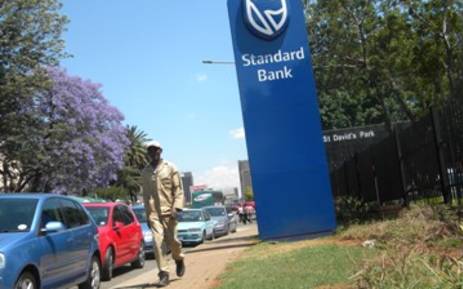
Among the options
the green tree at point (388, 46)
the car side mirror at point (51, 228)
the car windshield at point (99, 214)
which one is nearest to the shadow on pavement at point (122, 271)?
the car windshield at point (99, 214)

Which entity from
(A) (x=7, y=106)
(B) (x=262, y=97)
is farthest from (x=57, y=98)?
(B) (x=262, y=97)

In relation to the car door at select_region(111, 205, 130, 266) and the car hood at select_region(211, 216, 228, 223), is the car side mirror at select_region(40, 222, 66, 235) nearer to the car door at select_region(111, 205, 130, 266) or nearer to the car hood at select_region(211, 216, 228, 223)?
the car door at select_region(111, 205, 130, 266)

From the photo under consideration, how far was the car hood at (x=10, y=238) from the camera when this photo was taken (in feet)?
25.5

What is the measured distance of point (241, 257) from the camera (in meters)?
11.0

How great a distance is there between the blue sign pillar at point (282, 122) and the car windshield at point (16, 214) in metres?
5.17

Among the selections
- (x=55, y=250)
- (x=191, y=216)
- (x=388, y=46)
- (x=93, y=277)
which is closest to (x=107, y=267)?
(x=93, y=277)

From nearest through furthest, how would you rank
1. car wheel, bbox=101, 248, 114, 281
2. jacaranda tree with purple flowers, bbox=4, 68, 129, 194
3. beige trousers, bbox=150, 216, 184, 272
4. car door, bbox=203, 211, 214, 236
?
beige trousers, bbox=150, 216, 184, 272 → car wheel, bbox=101, 248, 114, 281 → car door, bbox=203, 211, 214, 236 → jacaranda tree with purple flowers, bbox=4, 68, 129, 194

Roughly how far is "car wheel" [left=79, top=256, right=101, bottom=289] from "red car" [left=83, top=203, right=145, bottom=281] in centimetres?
200

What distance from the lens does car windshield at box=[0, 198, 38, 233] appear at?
848 cm

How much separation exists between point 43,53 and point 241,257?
2108 cm

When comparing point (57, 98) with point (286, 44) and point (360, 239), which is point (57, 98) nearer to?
point (286, 44)

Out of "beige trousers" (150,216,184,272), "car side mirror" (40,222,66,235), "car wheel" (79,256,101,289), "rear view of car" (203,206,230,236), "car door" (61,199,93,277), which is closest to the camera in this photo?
"car side mirror" (40,222,66,235)

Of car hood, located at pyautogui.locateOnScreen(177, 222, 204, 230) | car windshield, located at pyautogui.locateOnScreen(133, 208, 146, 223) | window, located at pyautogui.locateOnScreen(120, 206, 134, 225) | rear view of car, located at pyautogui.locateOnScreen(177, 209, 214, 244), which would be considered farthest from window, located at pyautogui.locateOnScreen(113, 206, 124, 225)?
car hood, located at pyautogui.locateOnScreen(177, 222, 204, 230)

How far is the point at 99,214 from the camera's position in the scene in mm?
14383
